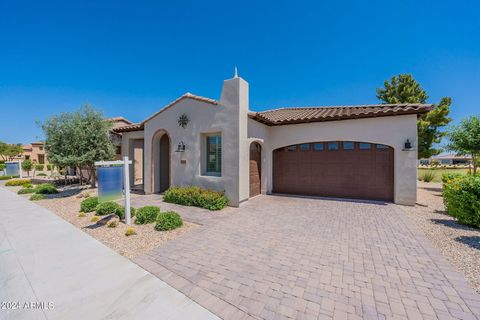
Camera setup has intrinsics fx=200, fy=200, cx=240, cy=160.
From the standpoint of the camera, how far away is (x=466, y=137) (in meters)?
11.5

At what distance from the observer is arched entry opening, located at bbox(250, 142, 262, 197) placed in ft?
36.4

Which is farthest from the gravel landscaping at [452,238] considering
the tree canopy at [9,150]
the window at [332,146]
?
the tree canopy at [9,150]

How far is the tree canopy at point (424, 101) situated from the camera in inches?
683

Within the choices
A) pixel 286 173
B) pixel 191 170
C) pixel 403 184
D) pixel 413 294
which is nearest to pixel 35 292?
pixel 413 294

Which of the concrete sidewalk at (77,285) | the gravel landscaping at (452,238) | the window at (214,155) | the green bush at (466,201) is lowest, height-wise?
the concrete sidewalk at (77,285)

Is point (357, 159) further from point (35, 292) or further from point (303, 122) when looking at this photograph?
point (35, 292)

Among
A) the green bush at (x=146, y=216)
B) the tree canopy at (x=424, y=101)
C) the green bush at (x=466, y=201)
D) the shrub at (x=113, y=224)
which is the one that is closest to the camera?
the green bush at (x=466, y=201)

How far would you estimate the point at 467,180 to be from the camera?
21.5 feet

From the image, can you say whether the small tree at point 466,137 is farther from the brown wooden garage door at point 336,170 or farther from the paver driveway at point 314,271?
the paver driveway at point 314,271

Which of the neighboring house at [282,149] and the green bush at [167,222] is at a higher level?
the neighboring house at [282,149]

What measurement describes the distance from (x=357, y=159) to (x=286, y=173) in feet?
12.4

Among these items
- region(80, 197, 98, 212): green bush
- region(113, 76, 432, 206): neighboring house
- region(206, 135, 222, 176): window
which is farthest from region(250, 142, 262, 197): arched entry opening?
region(80, 197, 98, 212): green bush

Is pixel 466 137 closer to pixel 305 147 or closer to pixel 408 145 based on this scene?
pixel 408 145

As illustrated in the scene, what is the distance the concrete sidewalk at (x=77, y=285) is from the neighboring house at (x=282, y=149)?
5.65 meters
